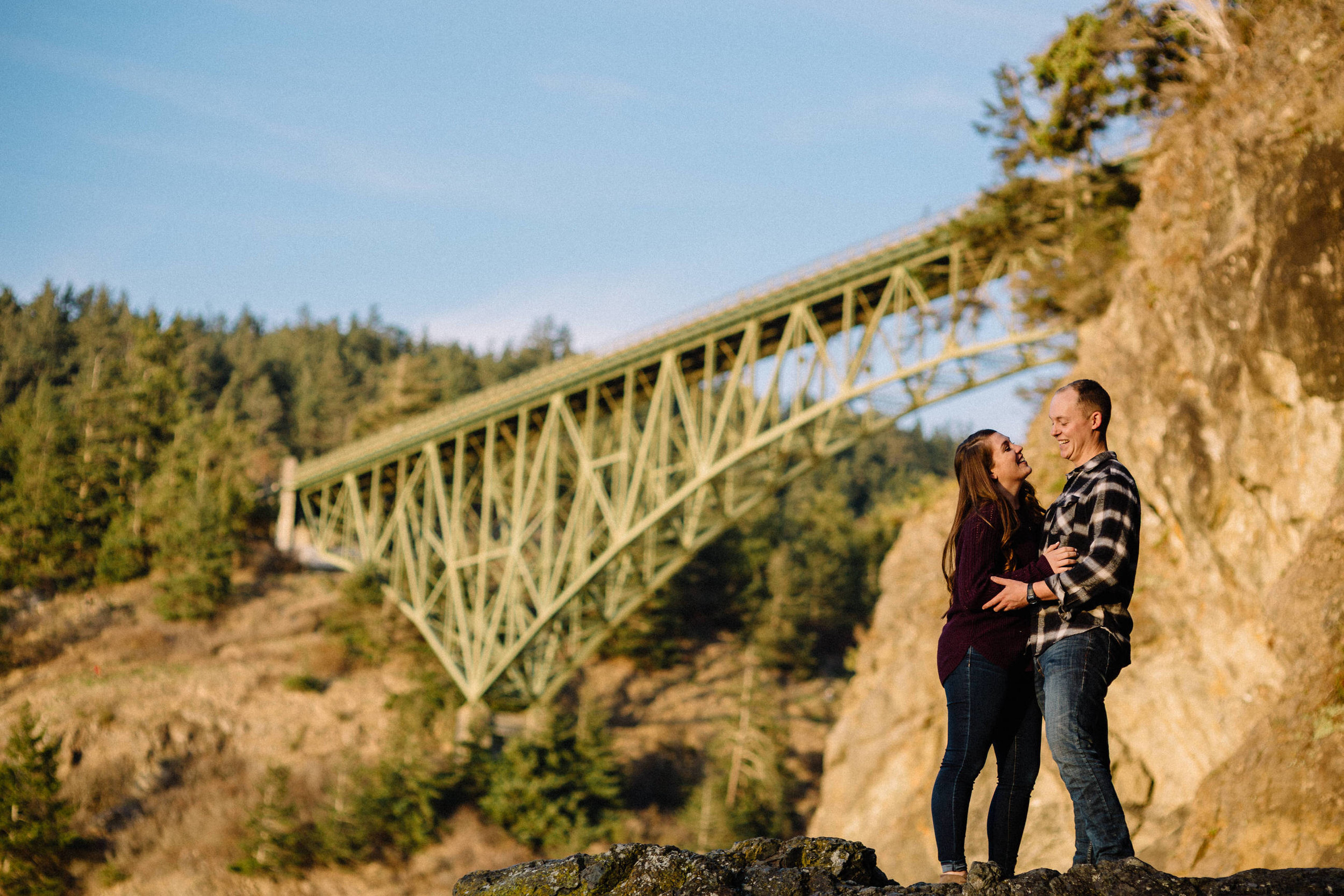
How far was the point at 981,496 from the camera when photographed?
4.20 meters

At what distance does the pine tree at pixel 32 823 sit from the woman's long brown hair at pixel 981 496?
27835 mm

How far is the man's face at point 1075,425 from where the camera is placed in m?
4.15

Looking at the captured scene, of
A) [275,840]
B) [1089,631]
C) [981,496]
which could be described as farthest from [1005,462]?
[275,840]

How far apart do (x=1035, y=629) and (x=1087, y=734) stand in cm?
42

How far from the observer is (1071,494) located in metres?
4.08

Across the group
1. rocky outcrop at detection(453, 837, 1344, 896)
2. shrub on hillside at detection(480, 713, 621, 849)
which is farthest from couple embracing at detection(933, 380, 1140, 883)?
shrub on hillside at detection(480, 713, 621, 849)

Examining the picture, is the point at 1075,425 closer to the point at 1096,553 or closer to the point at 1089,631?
the point at 1096,553

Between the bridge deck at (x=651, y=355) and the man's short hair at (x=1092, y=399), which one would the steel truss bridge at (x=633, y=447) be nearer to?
the bridge deck at (x=651, y=355)

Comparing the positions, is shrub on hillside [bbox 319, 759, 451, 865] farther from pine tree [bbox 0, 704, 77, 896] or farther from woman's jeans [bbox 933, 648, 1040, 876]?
woman's jeans [bbox 933, 648, 1040, 876]

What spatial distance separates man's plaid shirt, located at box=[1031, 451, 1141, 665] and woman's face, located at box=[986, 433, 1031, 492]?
0.19m

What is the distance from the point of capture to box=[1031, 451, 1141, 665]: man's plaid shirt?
3.86 metres

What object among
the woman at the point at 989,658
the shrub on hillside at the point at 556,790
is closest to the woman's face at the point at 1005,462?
the woman at the point at 989,658

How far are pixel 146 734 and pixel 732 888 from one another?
105ft

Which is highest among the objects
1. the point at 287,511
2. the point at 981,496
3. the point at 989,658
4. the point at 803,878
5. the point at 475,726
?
the point at 981,496
